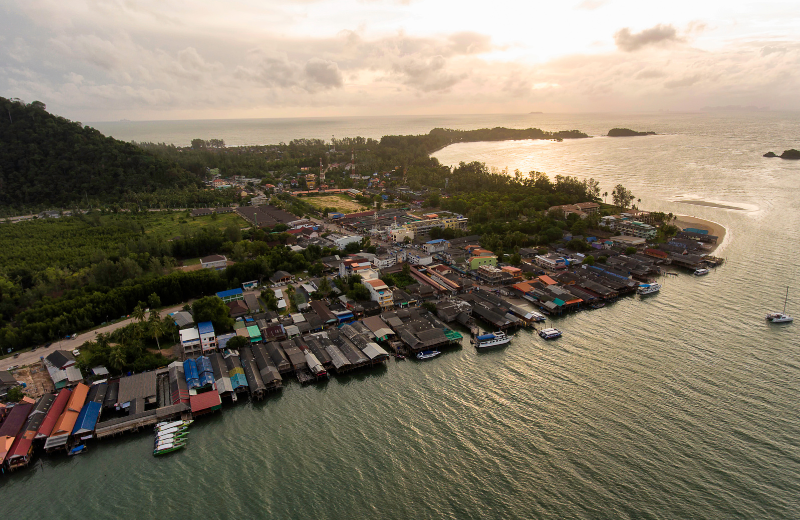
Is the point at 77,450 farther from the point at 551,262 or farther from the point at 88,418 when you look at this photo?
the point at 551,262

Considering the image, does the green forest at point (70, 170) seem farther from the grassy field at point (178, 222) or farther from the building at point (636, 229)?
the building at point (636, 229)

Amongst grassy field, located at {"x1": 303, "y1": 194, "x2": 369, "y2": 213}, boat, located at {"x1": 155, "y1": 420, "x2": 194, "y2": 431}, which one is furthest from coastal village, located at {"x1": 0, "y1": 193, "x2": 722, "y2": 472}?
grassy field, located at {"x1": 303, "y1": 194, "x2": 369, "y2": 213}

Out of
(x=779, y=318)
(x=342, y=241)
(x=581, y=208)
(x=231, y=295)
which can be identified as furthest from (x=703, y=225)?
(x=231, y=295)

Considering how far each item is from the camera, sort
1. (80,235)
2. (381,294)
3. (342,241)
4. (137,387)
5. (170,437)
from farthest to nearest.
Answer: (80,235) → (342,241) → (381,294) → (137,387) → (170,437)

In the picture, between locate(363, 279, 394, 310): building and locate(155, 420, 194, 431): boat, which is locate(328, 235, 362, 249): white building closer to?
locate(363, 279, 394, 310): building

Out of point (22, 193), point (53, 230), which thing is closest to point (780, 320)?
point (53, 230)

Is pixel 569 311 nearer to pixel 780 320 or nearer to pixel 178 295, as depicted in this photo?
pixel 780 320
